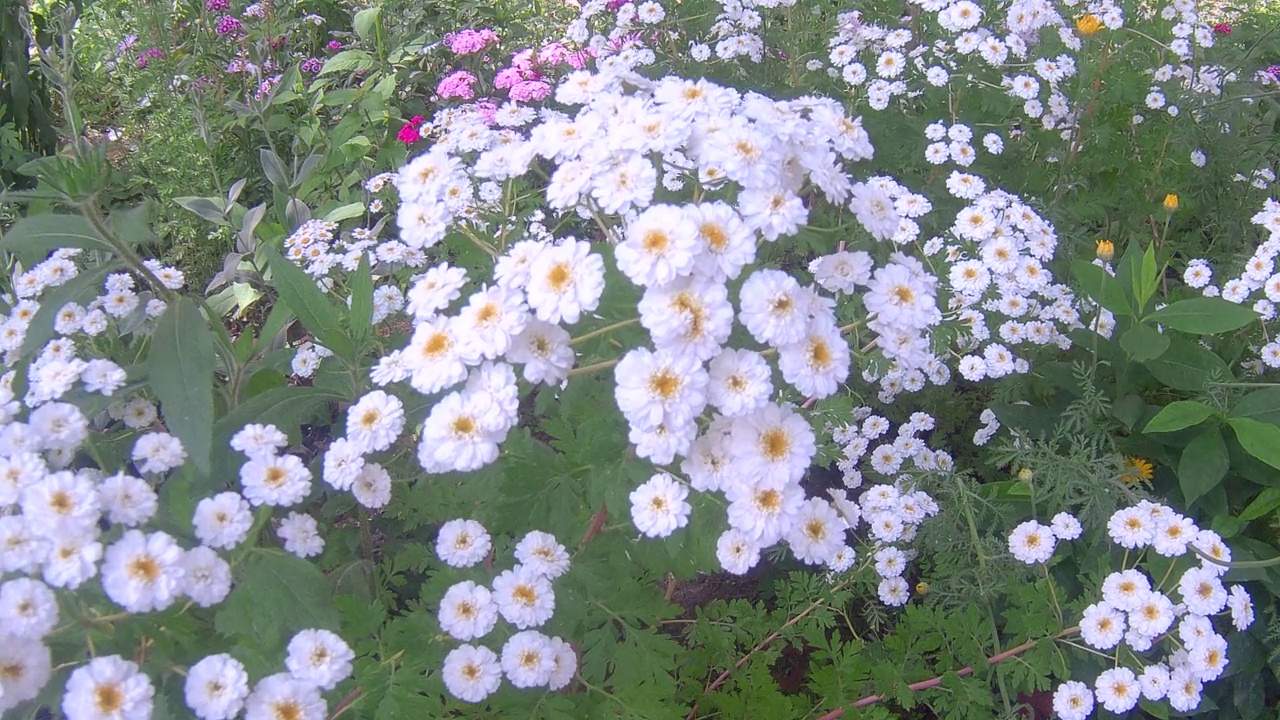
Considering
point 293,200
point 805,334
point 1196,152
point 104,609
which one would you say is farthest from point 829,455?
point 1196,152

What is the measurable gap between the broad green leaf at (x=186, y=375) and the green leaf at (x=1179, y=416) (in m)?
1.83

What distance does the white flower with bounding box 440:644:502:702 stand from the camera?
1.29 meters

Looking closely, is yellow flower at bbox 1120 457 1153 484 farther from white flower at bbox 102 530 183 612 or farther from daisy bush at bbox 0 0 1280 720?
white flower at bbox 102 530 183 612

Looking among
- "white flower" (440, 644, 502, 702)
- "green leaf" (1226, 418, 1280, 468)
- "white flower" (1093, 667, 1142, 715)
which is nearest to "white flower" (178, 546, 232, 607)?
"white flower" (440, 644, 502, 702)

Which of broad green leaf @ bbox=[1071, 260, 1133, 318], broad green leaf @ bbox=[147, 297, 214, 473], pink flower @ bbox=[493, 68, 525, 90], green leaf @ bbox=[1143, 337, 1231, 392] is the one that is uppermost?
broad green leaf @ bbox=[147, 297, 214, 473]

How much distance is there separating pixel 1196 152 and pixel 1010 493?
1741mm

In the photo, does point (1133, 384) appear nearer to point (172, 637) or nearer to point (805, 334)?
point (805, 334)

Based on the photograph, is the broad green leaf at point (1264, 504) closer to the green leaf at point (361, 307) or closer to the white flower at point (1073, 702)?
the white flower at point (1073, 702)

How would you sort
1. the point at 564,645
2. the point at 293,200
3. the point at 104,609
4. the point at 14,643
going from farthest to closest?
the point at 293,200
the point at 564,645
the point at 104,609
the point at 14,643

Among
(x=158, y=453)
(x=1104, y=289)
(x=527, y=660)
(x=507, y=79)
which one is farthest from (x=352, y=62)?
(x=527, y=660)

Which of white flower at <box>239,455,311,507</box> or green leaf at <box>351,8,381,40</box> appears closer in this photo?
white flower at <box>239,455,311,507</box>

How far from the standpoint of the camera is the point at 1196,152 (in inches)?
119

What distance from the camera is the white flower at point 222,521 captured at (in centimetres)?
120

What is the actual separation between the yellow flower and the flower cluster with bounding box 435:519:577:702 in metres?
1.35
